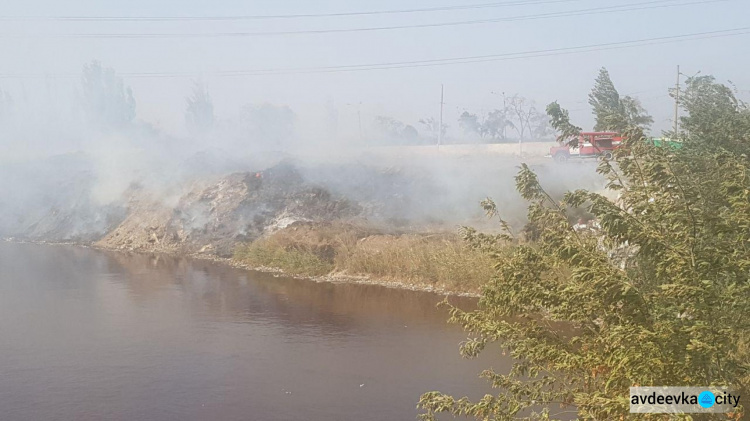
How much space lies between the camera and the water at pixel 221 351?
12.1m

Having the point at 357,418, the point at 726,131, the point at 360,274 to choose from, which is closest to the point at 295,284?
the point at 360,274

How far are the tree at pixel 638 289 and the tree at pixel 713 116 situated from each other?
14.0 ft

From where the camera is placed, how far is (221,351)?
15477mm

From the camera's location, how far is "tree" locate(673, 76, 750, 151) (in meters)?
10.5

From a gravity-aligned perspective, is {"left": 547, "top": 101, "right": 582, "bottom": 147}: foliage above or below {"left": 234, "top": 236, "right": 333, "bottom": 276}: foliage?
above

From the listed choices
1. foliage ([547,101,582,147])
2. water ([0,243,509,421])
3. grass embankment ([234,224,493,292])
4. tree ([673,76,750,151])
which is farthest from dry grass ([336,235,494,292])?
foliage ([547,101,582,147])

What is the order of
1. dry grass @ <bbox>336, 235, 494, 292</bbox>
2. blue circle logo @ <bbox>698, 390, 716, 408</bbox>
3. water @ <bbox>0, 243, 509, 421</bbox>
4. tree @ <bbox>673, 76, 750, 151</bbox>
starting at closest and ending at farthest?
blue circle logo @ <bbox>698, 390, 716, 408</bbox> → tree @ <bbox>673, 76, 750, 151</bbox> → water @ <bbox>0, 243, 509, 421</bbox> → dry grass @ <bbox>336, 235, 494, 292</bbox>

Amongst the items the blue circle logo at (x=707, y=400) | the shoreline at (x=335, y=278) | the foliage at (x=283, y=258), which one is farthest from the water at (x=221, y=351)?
the blue circle logo at (x=707, y=400)

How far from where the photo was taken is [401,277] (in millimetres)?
23844

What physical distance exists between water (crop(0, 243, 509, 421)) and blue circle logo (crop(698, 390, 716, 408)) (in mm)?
7021

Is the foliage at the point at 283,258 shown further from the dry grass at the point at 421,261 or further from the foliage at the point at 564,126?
the foliage at the point at 564,126

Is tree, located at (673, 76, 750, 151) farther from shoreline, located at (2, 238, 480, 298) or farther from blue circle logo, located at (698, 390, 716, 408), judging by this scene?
shoreline, located at (2, 238, 480, 298)

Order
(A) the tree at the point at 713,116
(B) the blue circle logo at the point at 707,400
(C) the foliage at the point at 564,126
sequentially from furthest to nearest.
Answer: (A) the tree at the point at 713,116 < (C) the foliage at the point at 564,126 < (B) the blue circle logo at the point at 707,400

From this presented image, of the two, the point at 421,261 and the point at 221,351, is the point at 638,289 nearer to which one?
the point at 221,351
